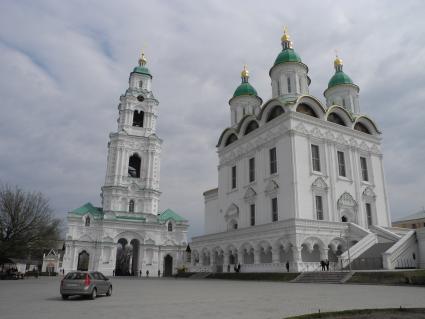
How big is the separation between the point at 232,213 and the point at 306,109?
13.0 meters

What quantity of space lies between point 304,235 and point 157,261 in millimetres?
26278

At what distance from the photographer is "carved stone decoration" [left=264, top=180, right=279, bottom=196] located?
31.8 metres

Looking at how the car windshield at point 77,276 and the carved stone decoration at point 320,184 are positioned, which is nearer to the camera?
the car windshield at point 77,276

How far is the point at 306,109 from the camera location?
111 ft

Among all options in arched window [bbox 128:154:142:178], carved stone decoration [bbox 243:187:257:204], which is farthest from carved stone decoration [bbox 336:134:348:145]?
arched window [bbox 128:154:142:178]

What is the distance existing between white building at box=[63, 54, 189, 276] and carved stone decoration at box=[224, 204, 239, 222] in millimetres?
14276

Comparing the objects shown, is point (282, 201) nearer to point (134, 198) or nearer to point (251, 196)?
point (251, 196)

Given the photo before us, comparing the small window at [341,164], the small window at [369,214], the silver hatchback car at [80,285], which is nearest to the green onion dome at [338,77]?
the small window at [341,164]

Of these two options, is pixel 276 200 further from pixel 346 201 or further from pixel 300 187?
pixel 346 201

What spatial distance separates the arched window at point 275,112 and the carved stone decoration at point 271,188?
21.6 ft

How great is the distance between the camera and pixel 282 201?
30859 mm

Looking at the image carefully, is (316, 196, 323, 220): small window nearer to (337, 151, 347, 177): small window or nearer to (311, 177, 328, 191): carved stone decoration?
(311, 177, 328, 191): carved stone decoration

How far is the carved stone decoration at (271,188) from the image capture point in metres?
31.8

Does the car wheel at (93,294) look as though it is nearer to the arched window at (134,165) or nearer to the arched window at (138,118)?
the arched window at (134,165)
